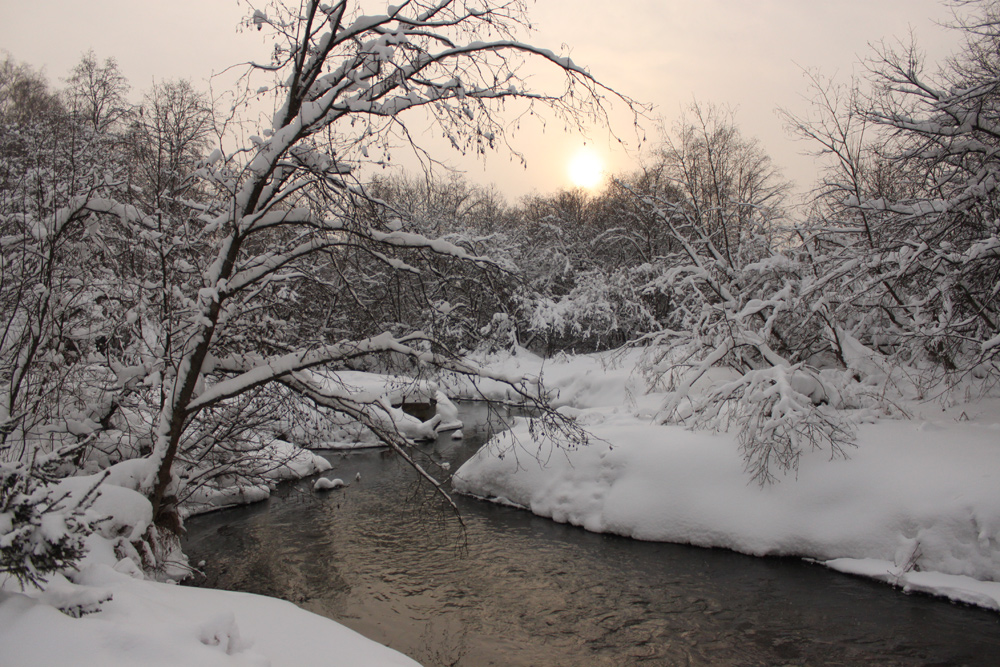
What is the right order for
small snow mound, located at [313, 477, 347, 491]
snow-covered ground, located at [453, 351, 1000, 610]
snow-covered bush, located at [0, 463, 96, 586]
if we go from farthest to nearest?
small snow mound, located at [313, 477, 347, 491] → snow-covered ground, located at [453, 351, 1000, 610] → snow-covered bush, located at [0, 463, 96, 586]

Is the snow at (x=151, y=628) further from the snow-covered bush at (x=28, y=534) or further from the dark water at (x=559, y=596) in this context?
the dark water at (x=559, y=596)

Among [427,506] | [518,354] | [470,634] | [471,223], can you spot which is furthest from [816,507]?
[471,223]

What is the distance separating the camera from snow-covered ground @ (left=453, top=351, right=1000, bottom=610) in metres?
7.70

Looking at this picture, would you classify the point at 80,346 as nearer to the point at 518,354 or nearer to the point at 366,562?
the point at 366,562

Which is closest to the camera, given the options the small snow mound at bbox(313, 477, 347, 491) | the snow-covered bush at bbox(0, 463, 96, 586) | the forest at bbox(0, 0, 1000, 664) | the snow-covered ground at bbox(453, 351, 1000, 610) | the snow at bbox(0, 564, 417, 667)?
the snow at bbox(0, 564, 417, 667)

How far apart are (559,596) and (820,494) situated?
4524 millimetres

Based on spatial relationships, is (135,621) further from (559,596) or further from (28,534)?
(559,596)

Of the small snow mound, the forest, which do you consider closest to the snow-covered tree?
the forest

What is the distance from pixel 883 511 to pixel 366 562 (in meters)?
7.83

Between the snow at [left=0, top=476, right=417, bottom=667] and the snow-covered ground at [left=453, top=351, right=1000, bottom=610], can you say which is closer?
the snow at [left=0, top=476, right=417, bottom=667]

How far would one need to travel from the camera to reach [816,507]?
9.08 meters

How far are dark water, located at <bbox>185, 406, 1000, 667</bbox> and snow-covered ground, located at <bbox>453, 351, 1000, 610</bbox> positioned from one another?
34cm

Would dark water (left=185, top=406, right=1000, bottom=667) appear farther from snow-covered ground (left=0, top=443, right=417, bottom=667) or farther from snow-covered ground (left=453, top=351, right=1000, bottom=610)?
snow-covered ground (left=0, top=443, right=417, bottom=667)

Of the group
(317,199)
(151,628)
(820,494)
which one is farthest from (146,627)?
(820,494)
